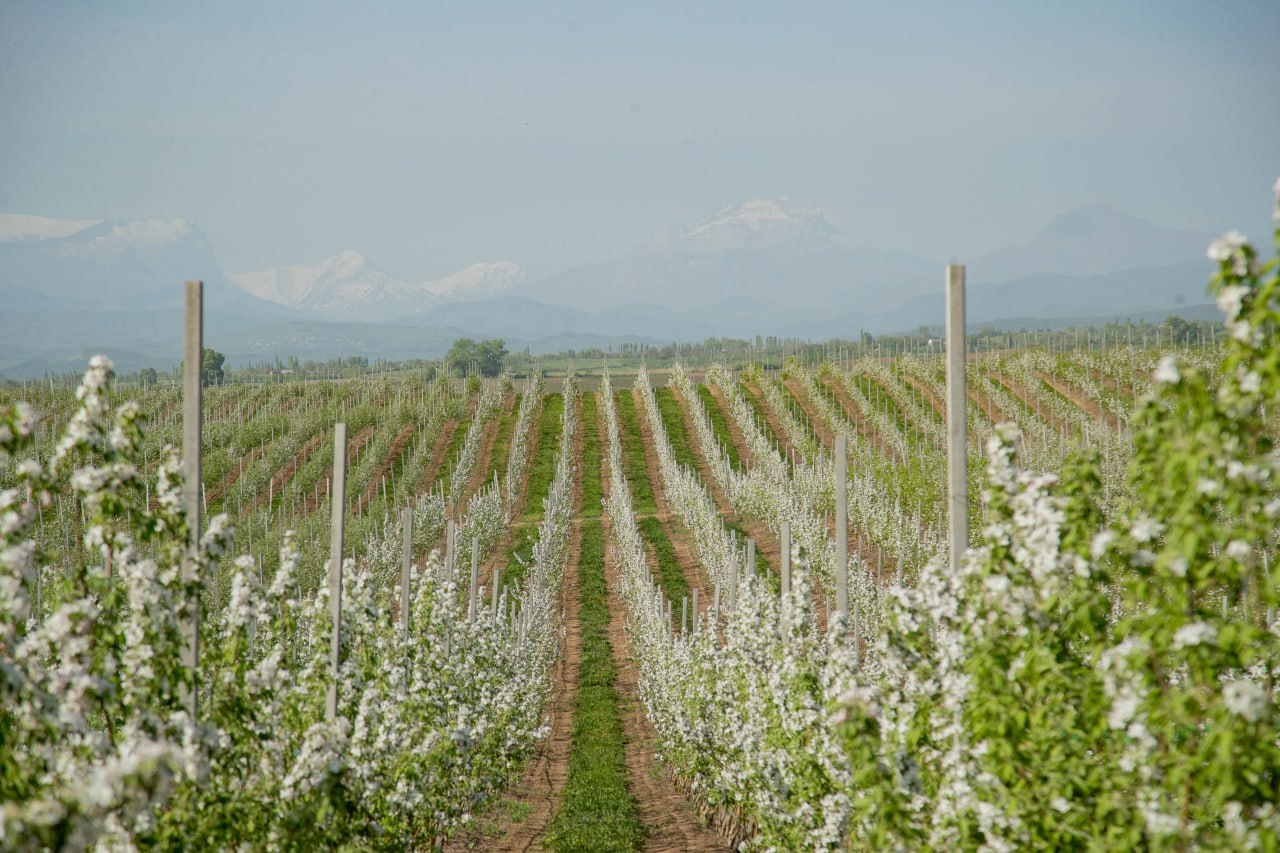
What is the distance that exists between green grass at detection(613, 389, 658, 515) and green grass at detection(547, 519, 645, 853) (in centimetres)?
1201

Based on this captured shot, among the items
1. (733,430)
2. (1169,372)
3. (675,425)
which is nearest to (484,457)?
(675,425)

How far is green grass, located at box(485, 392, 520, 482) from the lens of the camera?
47.8 m

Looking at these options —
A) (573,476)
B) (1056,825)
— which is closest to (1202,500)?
(1056,825)

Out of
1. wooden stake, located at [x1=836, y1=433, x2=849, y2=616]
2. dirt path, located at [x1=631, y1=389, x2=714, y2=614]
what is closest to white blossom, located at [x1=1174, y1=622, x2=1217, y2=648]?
wooden stake, located at [x1=836, y1=433, x2=849, y2=616]

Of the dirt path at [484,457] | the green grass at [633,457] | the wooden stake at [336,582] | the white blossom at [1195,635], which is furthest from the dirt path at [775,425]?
the white blossom at [1195,635]

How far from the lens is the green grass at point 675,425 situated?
161 ft

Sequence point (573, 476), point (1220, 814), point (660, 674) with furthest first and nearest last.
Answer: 1. point (573, 476)
2. point (660, 674)
3. point (1220, 814)

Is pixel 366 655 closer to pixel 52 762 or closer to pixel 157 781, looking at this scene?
pixel 52 762

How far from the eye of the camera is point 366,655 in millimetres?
8109

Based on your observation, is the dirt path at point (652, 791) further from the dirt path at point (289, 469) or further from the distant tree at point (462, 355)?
the distant tree at point (462, 355)

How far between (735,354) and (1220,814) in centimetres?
8457

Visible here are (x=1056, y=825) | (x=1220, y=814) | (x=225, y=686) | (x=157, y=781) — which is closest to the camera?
(x=157, y=781)

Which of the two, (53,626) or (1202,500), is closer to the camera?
(1202,500)

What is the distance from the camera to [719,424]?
2088 inches
